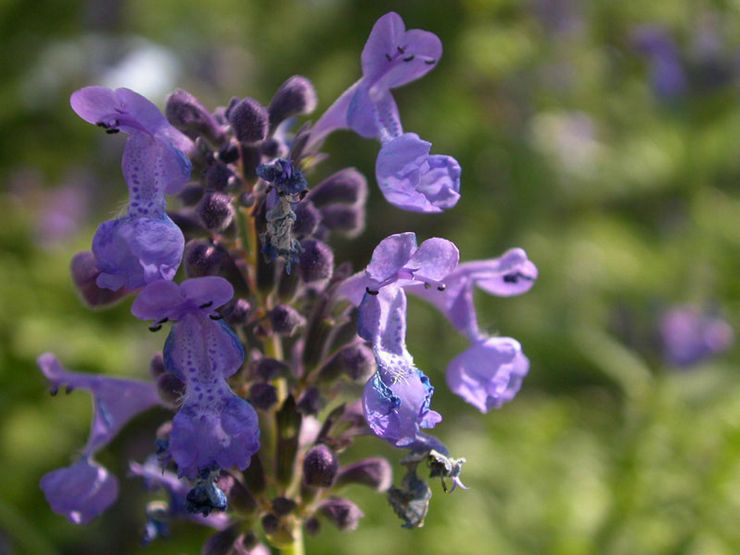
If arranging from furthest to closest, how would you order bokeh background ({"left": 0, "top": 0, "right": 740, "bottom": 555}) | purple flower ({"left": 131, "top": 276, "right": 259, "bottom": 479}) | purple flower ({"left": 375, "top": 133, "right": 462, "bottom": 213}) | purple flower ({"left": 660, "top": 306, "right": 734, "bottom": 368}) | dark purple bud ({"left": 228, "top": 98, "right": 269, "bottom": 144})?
purple flower ({"left": 660, "top": 306, "right": 734, "bottom": 368}) < bokeh background ({"left": 0, "top": 0, "right": 740, "bottom": 555}) < dark purple bud ({"left": 228, "top": 98, "right": 269, "bottom": 144}) < purple flower ({"left": 375, "top": 133, "right": 462, "bottom": 213}) < purple flower ({"left": 131, "top": 276, "right": 259, "bottom": 479})

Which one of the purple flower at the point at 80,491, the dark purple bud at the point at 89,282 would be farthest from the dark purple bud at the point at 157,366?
the purple flower at the point at 80,491

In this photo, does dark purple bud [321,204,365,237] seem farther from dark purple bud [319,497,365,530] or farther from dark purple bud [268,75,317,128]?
dark purple bud [319,497,365,530]

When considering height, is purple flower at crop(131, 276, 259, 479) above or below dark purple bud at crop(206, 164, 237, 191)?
below

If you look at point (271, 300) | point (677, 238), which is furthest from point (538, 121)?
point (271, 300)

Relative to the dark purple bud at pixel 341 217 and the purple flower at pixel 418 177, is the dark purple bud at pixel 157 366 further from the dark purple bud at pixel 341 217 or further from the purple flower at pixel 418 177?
the purple flower at pixel 418 177

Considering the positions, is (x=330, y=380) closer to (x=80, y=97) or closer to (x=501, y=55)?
(x=80, y=97)

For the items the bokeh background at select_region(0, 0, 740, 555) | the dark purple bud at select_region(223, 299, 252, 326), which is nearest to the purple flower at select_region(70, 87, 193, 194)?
the dark purple bud at select_region(223, 299, 252, 326)

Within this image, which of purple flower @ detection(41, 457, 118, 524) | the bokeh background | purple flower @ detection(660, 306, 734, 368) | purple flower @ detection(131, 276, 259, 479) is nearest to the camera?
purple flower @ detection(131, 276, 259, 479)
